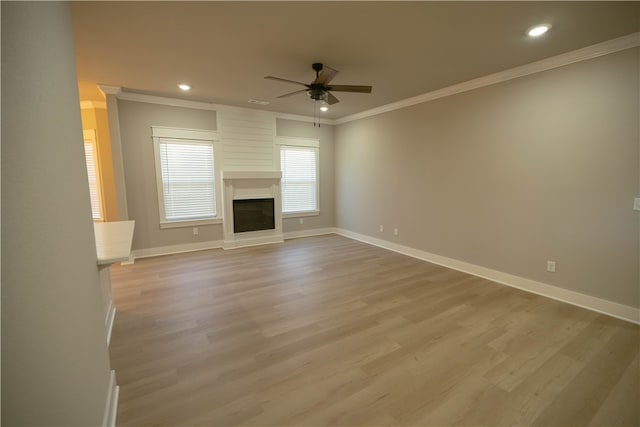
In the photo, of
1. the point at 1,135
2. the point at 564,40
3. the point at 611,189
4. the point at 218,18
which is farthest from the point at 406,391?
the point at 564,40

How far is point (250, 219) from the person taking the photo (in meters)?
5.74

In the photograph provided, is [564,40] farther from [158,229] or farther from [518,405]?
[158,229]

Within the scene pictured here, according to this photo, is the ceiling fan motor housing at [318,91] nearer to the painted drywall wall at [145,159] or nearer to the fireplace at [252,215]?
the painted drywall wall at [145,159]

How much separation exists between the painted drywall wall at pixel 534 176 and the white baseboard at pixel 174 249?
3614 mm

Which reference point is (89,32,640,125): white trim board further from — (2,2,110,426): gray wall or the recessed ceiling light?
(2,2,110,426): gray wall

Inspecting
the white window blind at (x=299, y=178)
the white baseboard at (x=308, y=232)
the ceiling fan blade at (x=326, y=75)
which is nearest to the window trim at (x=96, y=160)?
the white window blind at (x=299, y=178)

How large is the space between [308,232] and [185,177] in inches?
114

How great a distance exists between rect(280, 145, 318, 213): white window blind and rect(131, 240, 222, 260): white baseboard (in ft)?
5.43

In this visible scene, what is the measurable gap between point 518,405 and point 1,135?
2.66m

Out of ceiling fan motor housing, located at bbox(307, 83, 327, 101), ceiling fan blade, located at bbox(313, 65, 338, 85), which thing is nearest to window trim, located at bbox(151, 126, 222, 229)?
Result: ceiling fan motor housing, located at bbox(307, 83, 327, 101)

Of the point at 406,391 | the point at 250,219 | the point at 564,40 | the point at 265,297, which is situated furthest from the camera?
the point at 250,219

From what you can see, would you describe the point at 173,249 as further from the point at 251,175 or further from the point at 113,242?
the point at 113,242

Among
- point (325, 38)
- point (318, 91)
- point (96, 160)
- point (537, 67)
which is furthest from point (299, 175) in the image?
point (537, 67)

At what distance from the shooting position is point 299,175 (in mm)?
6398
